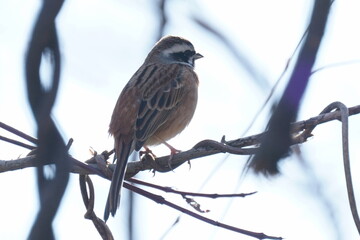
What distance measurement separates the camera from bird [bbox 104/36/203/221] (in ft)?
14.8

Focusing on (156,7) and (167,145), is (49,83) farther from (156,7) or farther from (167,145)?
(167,145)

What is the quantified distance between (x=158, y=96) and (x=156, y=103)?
132 mm

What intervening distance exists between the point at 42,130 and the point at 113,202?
1637 millimetres

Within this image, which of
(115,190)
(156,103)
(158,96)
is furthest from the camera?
(158,96)

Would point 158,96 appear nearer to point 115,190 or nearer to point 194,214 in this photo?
point 115,190

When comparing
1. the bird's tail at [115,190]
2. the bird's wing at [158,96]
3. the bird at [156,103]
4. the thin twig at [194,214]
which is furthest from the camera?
the bird's wing at [158,96]

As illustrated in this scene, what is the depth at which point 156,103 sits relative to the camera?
16.4 ft

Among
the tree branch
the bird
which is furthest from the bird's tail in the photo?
the bird

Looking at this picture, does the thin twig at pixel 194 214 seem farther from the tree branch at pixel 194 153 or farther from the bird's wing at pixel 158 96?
the bird's wing at pixel 158 96

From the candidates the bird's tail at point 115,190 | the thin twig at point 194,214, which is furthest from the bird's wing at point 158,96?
the thin twig at point 194,214

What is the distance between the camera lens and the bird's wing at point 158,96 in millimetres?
4641

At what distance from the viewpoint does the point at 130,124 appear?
15.1 feet

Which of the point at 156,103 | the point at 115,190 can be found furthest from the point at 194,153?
the point at 156,103

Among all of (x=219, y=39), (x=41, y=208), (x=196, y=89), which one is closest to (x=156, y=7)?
(x=219, y=39)
